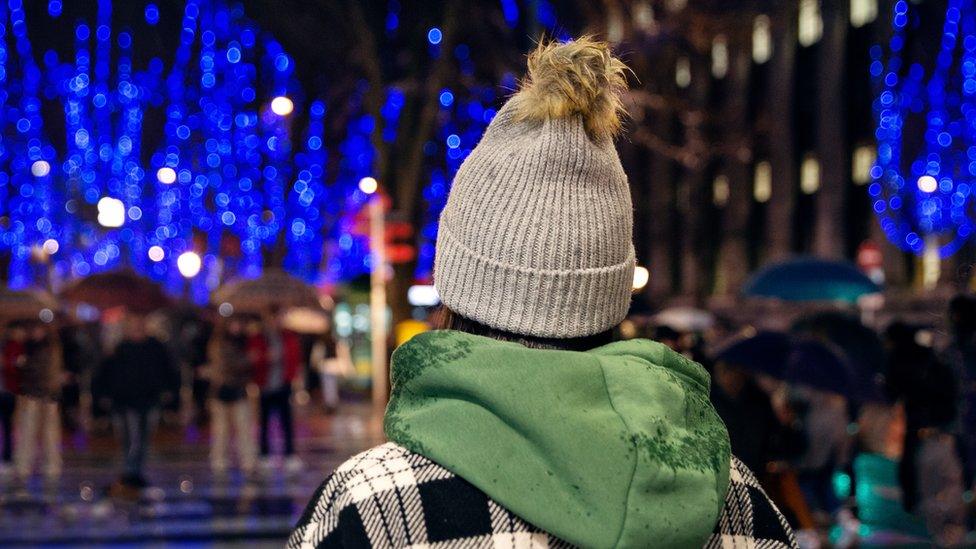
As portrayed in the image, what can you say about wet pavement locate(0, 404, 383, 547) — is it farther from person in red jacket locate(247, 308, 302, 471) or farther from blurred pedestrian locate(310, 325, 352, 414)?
blurred pedestrian locate(310, 325, 352, 414)

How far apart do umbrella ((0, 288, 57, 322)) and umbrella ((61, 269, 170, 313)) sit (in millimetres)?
429

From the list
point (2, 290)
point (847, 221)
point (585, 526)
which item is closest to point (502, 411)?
point (585, 526)

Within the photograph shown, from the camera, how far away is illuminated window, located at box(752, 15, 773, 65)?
38.7 meters

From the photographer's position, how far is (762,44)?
40.2 m

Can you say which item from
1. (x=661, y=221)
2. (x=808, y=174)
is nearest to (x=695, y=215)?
(x=661, y=221)

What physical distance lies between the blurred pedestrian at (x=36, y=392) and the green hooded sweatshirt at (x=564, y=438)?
44.7 feet

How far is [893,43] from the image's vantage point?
28.4 metres

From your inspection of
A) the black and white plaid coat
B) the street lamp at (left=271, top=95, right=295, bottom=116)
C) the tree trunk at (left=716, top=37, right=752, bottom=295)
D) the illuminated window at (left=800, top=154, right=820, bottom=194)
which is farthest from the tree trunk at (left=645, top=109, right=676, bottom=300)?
the black and white plaid coat

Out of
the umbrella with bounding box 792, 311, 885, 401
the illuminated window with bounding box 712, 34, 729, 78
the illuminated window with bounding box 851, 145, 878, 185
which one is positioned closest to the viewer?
the umbrella with bounding box 792, 311, 885, 401

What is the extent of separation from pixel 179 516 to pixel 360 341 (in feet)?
88.9

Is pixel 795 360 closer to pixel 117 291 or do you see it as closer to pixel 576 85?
pixel 576 85

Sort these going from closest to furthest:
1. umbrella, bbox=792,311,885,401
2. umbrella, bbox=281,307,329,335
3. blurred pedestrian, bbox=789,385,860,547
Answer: blurred pedestrian, bbox=789,385,860,547, umbrella, bbox=792,311,885,401, umbrella, bbox=281,307,329,335

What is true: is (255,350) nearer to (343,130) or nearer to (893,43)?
(893,43)

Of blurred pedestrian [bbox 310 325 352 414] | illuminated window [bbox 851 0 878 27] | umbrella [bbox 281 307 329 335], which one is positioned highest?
illuminated window [bbox 851 0 878 27]
